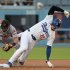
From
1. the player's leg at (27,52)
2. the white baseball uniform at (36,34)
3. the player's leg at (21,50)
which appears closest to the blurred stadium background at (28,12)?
the player's leg at (27,52)

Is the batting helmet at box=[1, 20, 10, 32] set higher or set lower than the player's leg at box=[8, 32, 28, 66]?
higher

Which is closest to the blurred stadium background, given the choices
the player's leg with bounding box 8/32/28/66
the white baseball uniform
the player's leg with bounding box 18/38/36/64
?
the player's leg with bounding box 18/38/36/64

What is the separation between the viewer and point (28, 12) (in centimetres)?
2809

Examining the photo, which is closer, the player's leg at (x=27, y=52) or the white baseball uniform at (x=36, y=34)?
the white baseball uniform at (x=36, y=34)

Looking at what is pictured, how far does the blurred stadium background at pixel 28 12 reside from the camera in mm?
27422

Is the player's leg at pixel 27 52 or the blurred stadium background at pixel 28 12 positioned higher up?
the player's leg at pixel 27 52

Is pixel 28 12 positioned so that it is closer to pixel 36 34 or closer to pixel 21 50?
pixel 36 34

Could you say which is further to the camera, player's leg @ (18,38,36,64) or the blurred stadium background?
the blurred stadium background

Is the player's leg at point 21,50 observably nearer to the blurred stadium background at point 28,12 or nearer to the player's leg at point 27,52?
the player's leg at point 27,52

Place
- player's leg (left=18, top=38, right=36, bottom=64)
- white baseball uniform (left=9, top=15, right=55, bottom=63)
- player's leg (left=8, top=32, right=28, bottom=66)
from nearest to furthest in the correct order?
player's leg (left=8, top=32, right=28, bottom=66)
white baseball uniform (left=9, top=15, right=55, bottom=63)
player's leg (left=18, top=38, right=36, bottom=64)

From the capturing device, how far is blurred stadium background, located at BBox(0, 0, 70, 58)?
27422mm

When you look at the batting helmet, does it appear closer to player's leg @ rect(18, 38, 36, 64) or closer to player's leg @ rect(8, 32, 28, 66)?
player's leg @ rect(8, 32, 28, 66)

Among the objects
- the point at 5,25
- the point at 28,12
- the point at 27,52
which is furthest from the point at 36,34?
the point at 28,12

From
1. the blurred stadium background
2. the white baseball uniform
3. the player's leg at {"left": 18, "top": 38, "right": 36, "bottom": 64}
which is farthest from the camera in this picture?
the blurred stadium background
